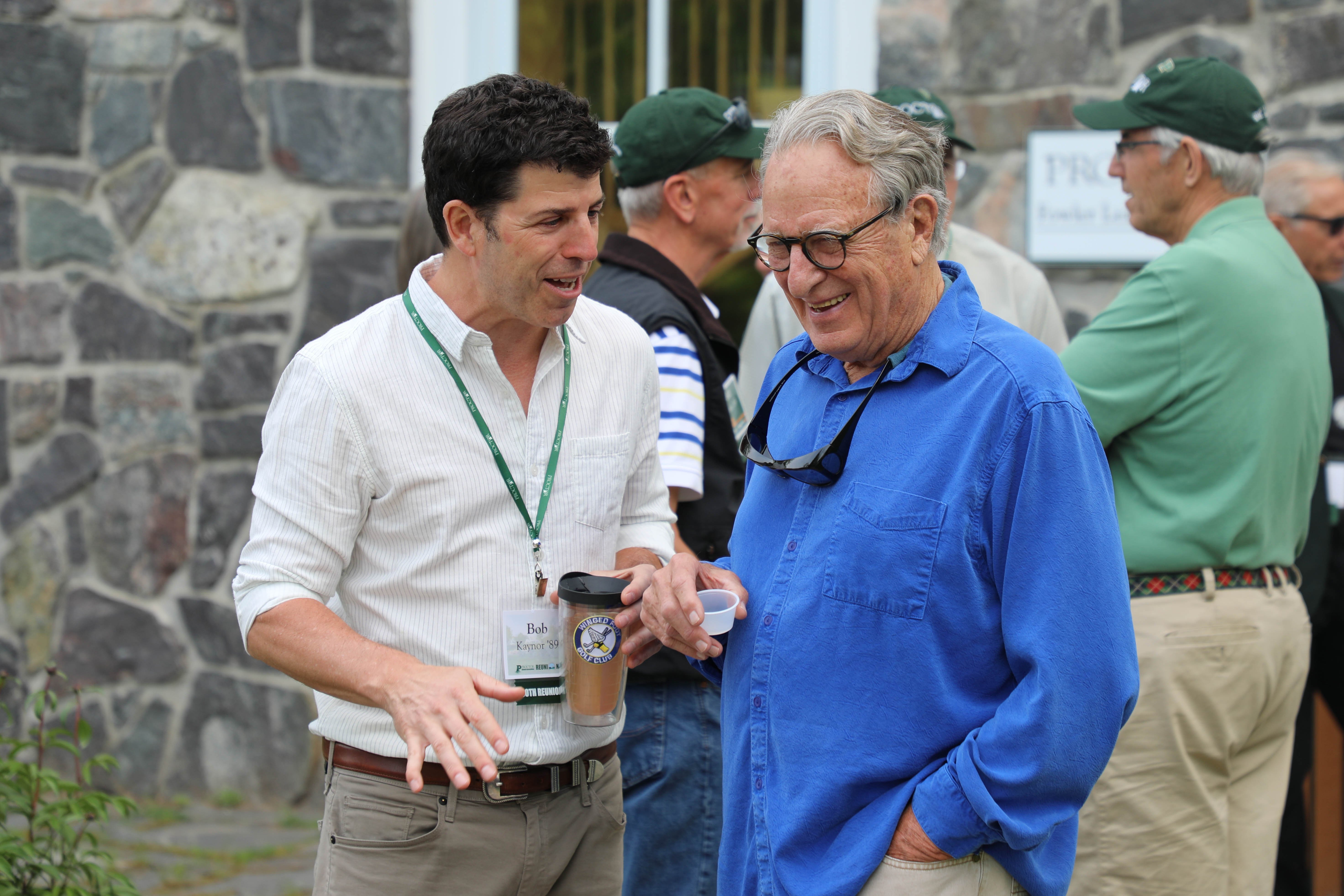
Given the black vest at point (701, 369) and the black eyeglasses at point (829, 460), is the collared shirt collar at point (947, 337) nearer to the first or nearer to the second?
the black eyeglasses at point (829, 460)

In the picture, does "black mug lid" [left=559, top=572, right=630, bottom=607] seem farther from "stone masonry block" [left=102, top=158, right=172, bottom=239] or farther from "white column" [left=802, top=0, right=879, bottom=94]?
"stone masonry block" [left=102, top=158, right=172, bottom=239]

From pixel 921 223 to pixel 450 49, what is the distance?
3.50 m

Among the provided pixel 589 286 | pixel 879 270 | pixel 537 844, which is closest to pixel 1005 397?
pixel 879 270

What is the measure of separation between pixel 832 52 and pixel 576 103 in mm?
3003

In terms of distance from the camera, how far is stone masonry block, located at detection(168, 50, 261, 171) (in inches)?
182

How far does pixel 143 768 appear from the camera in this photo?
471 centimetres

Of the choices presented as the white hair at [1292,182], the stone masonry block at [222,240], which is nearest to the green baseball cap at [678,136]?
the white hair at [1292,182]

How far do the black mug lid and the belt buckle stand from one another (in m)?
0.29

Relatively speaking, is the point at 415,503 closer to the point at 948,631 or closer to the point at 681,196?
the point at 948,631

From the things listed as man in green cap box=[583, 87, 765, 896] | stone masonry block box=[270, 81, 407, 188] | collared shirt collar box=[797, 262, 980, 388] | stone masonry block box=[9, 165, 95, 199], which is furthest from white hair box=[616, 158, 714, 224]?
stone masonry block box=[9, 165, 95, 199]

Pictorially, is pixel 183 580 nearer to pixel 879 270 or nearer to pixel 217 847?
pixel 217 847

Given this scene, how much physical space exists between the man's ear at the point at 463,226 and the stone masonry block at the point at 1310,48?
3.42m

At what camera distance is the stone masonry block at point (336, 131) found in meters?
4.64

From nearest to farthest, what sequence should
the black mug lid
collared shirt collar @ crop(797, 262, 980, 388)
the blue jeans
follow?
collared shirt collar @ crop(797, 262, 980, 388) → the black mug lid → the blue jeans
